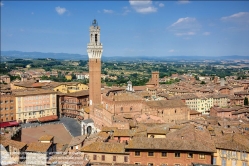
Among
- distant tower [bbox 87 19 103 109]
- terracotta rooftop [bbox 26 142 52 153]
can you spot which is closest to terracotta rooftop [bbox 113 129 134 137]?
terracotta rooftop [bbox 26 142 52 153]

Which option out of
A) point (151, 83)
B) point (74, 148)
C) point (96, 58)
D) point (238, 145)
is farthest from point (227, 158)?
point (151, 83)

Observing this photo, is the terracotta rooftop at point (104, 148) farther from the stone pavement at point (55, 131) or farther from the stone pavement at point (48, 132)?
A: the stone pavement at point (48, 132)

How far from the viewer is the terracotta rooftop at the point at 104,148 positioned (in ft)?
50.4

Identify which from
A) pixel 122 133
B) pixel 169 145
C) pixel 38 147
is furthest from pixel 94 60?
pixel 169 145

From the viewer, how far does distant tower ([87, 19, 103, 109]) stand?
34.0 metres

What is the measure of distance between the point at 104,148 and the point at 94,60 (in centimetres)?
2021

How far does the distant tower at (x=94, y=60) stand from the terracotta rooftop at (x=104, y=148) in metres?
18.2

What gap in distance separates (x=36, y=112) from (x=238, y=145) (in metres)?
27.7

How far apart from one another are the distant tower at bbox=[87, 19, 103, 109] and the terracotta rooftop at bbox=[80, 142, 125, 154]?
716 inches

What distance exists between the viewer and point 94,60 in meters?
34.5

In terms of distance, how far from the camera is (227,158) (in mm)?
15281

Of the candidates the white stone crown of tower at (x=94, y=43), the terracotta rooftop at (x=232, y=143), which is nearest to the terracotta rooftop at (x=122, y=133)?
the terracotta rooftop at (x=232, y=143)

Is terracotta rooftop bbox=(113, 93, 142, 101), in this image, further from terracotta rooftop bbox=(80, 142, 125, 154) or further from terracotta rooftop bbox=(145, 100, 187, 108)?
terracotta rooftop bbox=(80, 142, 125, 154)

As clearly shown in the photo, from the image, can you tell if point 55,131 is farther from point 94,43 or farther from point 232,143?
point 232,143
